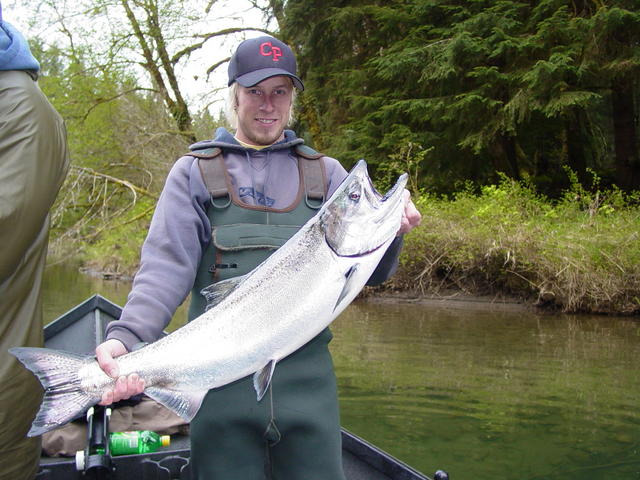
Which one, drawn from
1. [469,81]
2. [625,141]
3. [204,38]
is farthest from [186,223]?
[204,38]

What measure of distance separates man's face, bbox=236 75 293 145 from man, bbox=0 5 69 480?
664 mm

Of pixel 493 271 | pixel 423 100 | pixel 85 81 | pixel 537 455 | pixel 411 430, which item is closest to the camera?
pixel 537 455

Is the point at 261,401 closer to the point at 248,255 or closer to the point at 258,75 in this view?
the point at 248,255

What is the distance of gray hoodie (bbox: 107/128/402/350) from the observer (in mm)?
2234

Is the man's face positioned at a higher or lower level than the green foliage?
lower

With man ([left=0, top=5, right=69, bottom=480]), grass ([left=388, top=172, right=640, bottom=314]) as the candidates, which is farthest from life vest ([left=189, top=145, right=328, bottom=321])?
grass ([left=388, top=172, right=640, bottom=314])

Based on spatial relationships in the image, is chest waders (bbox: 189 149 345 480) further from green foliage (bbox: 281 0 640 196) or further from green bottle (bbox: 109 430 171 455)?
green foliage (bbox: 281 0 640 196)

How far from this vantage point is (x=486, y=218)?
1469 centimetres

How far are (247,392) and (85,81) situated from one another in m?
19.1

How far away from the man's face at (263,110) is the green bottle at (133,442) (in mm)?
2267

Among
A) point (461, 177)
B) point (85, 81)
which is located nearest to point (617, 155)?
point (461, 177)

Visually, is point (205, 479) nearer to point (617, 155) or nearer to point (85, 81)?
point (617, 155)

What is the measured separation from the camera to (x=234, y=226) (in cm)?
243

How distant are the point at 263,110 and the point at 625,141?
16907 millimetres
